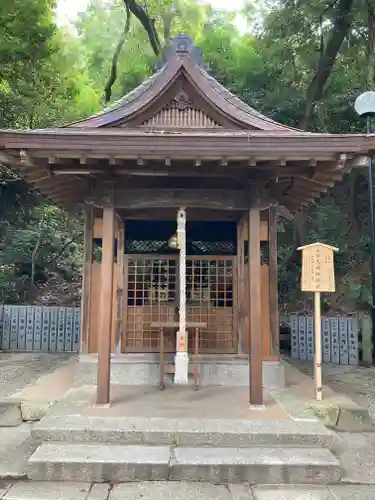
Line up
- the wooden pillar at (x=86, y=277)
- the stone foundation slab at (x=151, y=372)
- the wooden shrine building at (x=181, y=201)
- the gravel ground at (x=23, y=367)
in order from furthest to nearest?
the gravel ground at (x=23, y=367), the wooden pillar at (x=86, y=277), the stone foundation slab at (x=151, y=372), the wooden shrine building at (x=181, y=201)

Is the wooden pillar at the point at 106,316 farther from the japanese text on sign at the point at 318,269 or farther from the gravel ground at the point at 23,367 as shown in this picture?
the japanese text on sign at the point at 318,269

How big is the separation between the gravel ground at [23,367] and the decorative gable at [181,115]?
470 cm

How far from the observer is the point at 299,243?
527 inches

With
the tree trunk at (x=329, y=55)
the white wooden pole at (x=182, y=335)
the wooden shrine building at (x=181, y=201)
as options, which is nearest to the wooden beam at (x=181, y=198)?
the wooden shrine building at (x=181, y=201)

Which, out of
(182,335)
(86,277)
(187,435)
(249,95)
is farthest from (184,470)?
(249,95)

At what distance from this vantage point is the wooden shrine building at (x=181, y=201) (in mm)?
4594

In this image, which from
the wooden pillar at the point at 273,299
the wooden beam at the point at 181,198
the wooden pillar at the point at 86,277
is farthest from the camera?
the wooden pillar at the point at 86,277

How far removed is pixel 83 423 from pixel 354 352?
657 centimetres

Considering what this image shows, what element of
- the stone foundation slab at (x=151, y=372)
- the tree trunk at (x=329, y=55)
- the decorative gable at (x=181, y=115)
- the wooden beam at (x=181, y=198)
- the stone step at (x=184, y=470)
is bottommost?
the stone step at (x=184, y=470)

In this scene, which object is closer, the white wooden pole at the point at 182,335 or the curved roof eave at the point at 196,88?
the white wooden pole at the point at 182,335

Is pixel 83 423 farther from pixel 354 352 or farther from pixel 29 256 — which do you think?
pixel 29 256

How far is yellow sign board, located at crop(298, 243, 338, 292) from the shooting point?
5.45 metres

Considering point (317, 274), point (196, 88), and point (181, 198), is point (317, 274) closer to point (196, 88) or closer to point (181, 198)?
point (181, 198)

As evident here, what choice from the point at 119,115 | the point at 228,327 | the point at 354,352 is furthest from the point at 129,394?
the point at 354,352
